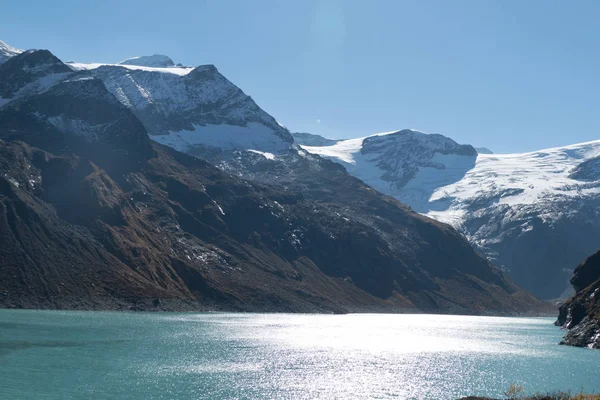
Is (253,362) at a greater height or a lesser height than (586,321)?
lesser

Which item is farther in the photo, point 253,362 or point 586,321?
point 586,321

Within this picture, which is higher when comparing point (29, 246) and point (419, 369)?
point (29, 246)

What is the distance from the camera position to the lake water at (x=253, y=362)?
A: 275 feet

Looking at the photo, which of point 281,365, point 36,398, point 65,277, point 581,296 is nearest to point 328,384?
point 281,365

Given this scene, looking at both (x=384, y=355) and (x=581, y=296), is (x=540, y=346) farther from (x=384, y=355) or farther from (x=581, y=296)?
(x=384, y=355)

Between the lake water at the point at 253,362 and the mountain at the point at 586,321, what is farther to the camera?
the mountain at the point at 586,321

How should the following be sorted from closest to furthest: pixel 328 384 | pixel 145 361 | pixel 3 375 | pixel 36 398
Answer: pixel 36 398, pixel 3 375, pixel 328 384, pixel 145 361

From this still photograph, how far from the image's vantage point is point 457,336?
609ft

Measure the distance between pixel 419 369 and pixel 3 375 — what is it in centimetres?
6109

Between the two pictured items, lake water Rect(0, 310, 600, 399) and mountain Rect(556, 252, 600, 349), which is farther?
mountain Rect(556, 252, 600, 349)

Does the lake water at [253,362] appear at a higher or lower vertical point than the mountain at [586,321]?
lower

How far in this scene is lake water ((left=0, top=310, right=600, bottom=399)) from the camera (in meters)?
83.8

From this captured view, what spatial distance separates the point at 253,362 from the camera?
10925 cm

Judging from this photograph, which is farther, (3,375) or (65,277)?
(65,277)
